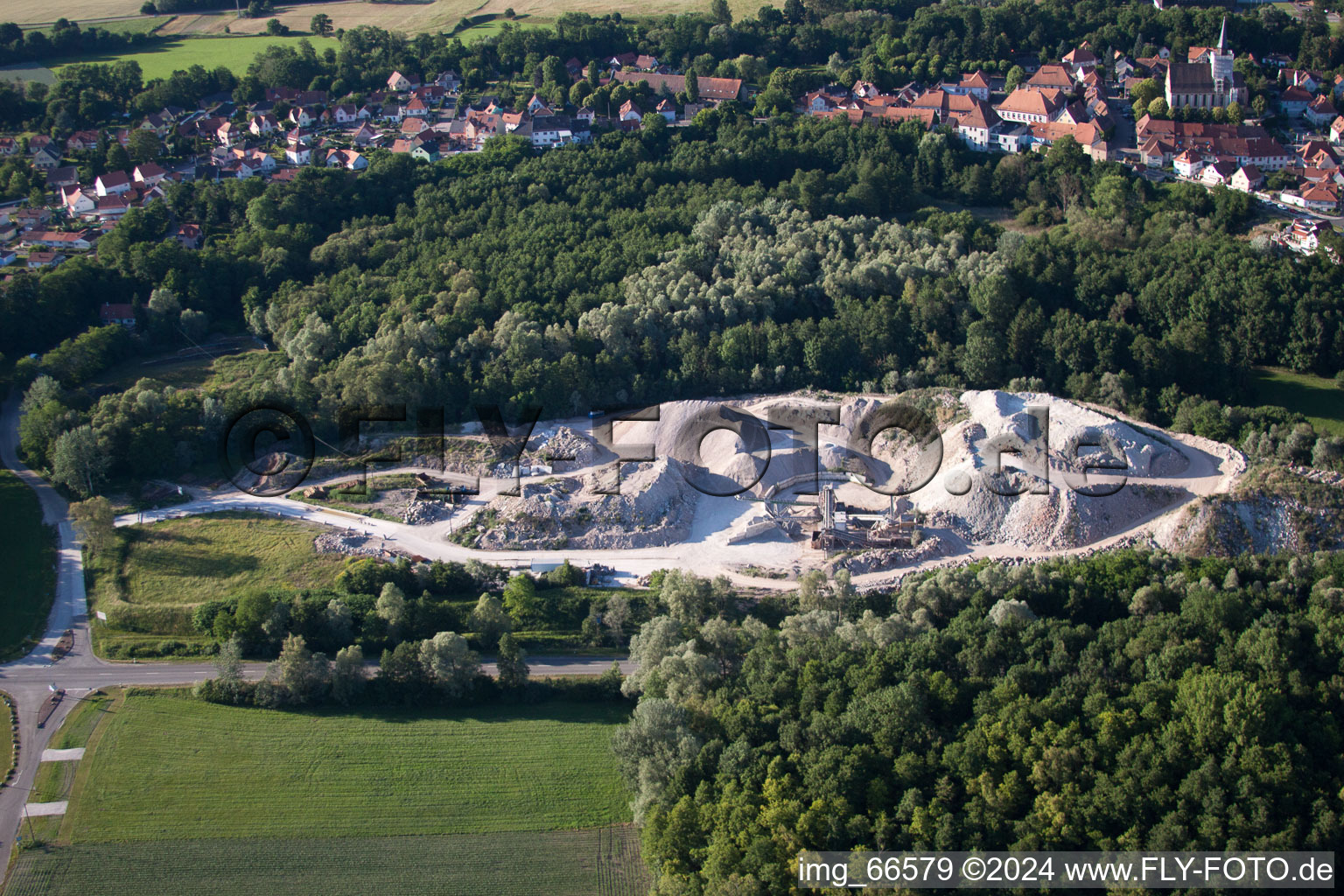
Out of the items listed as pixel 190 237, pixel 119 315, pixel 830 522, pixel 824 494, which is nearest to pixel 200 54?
pixel 190 237

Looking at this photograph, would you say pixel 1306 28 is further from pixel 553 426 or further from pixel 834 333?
pixel 553 426

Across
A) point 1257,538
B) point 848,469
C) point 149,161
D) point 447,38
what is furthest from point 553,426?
point 447,38

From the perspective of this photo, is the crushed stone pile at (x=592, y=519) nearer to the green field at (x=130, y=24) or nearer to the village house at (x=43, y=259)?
the village house at (x=43, y=259)

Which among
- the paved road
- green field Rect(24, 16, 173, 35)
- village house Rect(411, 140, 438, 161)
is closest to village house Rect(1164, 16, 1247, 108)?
village house Rect(411, 140, 438, 161)

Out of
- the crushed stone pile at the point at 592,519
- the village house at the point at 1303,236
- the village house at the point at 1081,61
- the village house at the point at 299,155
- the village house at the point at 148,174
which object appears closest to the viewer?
the crushed stone pile at the point at 592,519

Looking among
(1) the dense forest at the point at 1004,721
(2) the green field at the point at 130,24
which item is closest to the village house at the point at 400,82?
(2) the green field at the point at 130,24

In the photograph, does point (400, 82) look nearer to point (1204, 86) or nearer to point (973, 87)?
point (973, 87)
